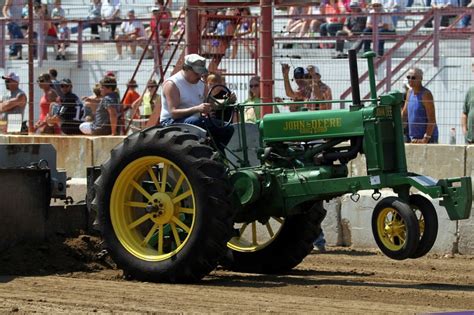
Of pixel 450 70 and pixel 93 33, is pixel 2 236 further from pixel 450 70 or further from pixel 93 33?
pixel 93 33

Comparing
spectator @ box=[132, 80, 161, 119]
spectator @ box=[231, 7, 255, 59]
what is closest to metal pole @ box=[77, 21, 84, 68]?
spectator @ box=[132, 80, 161, 119]

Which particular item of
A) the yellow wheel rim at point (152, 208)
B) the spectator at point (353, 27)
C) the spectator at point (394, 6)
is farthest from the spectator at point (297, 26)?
the yellow wheel rim at point (152, 208)

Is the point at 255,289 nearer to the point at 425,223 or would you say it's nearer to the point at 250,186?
the point at 250,186

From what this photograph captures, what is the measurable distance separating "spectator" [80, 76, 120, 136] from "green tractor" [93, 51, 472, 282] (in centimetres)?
574

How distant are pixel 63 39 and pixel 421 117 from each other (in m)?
9.61

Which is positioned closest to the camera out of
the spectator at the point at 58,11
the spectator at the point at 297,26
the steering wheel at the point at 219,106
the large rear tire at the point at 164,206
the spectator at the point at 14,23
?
the large rear tire at the point at 164,206

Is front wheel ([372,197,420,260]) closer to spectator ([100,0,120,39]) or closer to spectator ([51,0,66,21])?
spectator ([100,0,120,39])

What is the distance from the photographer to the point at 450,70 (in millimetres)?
14094

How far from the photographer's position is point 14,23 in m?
20.0

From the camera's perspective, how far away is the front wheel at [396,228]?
841cm

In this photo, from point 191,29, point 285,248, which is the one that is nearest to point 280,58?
point 191,29

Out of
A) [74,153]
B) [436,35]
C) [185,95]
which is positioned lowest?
[74,153]

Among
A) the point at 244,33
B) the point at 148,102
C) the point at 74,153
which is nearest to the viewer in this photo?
the point at 244,33

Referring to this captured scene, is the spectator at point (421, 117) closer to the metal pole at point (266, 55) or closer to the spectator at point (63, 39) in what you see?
the metal pole at point (266, 55)
